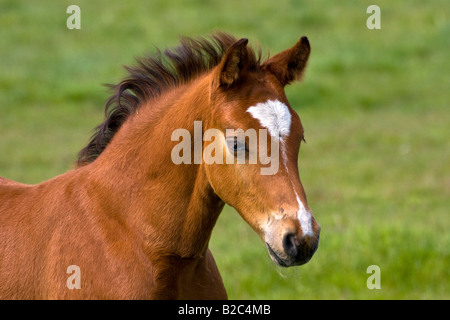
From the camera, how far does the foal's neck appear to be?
3.89 meters

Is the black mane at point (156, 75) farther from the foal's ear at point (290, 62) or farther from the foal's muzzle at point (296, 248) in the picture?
the foal's muzzle at point (296, 248)

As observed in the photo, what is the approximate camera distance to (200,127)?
12.6 ft

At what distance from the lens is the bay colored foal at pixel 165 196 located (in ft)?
11.9

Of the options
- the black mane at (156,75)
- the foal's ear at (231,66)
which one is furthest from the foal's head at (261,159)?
the black mane at (156,75)

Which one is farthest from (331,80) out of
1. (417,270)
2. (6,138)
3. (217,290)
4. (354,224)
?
(217,290)

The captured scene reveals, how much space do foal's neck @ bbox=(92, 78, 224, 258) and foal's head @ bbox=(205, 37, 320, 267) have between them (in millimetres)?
149

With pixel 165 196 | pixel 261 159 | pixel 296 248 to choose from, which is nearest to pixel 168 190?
pixel 165 196

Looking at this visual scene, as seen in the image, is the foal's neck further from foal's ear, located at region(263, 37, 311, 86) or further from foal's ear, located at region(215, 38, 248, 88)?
foal's ear, located at region(263, 37, 311, 86)

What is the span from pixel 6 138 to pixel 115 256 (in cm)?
925

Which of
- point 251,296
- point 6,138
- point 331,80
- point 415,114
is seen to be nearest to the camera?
point 251,296

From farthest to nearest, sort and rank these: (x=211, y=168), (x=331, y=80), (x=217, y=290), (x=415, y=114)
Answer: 1. (x=331, y=80)
2. (x=415, y=114)
3. (x=217, y=290)
4. (x=211, y=168)

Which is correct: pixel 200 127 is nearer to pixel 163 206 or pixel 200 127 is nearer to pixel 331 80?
pixel 163 206

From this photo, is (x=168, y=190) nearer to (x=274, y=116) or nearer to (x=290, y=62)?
(x=274, y=116)

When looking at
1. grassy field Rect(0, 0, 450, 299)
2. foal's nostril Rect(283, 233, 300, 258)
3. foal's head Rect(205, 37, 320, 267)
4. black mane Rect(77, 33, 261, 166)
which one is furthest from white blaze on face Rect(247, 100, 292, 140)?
grassy field Rect(0, 0, 450, 299)
